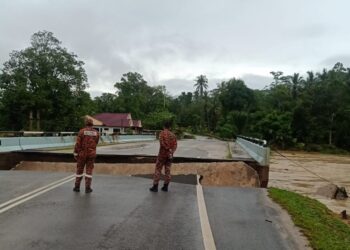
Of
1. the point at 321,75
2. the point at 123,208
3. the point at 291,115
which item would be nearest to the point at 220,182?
the point at 123,208

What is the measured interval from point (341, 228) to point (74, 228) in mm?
5006

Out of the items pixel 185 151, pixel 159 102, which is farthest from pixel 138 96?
pixel 185 151

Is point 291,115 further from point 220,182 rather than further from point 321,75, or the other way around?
point 220,182

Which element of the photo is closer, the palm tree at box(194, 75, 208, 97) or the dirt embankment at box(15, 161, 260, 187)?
the dirt embankment at box(15, 161, 260, 187)

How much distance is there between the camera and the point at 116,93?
381ft

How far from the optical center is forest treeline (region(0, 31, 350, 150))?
194 ft

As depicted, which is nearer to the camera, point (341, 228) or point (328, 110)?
point (341, 228)

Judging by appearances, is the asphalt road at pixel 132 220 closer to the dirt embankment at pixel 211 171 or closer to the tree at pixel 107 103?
the dirt embankment at pixel 211 171

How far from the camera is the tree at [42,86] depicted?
57938 millimetres

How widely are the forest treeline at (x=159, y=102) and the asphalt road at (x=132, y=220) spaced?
48.9 m

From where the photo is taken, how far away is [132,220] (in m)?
7.90

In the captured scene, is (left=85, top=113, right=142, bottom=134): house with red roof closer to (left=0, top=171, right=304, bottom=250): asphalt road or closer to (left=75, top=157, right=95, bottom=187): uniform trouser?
(left=75, top=157, right=95, bottom=187): uniform trouser

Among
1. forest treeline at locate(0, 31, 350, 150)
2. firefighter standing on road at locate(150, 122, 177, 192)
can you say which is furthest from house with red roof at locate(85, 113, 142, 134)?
firefighter standing on road at locate(150, 122, 177, 192)

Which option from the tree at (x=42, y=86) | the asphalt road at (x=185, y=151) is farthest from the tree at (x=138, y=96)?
the asphalt road at (x=185, y=151)
